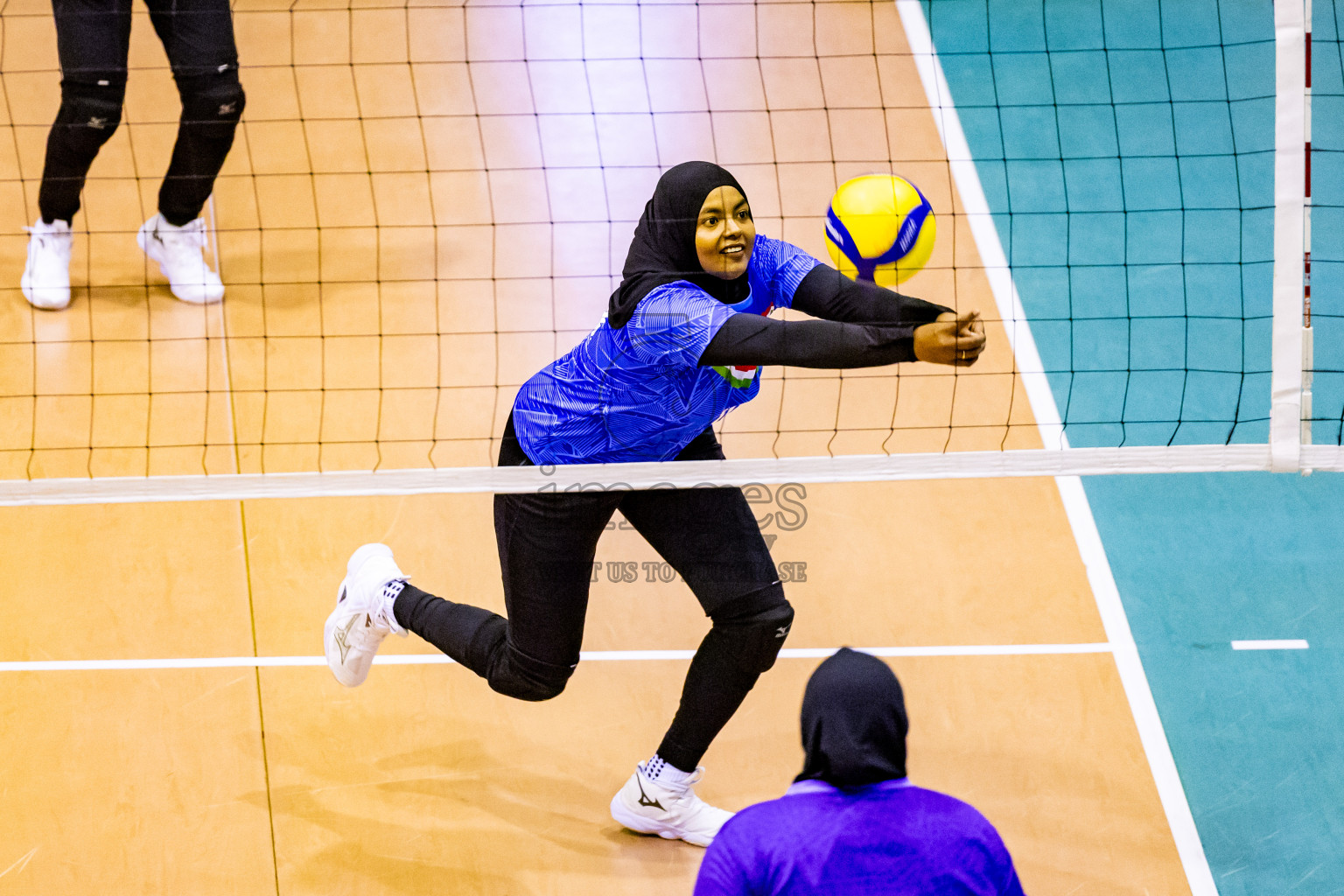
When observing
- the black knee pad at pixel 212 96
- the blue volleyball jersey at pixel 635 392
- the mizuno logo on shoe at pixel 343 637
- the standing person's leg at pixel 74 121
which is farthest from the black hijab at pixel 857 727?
the standing person's leg at pixel 74 121

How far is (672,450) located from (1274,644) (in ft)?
7.78

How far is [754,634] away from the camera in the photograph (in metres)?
3.56

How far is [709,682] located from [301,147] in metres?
4.79

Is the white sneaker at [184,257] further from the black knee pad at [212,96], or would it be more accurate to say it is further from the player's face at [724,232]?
the player's face at [724,232]

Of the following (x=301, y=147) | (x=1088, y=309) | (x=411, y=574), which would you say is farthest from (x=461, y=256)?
(x=1088, y=309)

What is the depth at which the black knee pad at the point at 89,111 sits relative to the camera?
5.50 metres

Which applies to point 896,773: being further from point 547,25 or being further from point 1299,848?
point 547,25

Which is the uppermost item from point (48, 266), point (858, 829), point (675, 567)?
point (48, 266)

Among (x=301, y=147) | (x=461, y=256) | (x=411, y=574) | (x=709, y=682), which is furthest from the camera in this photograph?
(x=301, y=147)

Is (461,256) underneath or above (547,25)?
underneath

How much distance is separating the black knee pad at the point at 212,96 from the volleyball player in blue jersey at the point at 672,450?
2797mm

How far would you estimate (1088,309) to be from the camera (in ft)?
20.0

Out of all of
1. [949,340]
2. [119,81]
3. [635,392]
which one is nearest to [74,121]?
[119,81]

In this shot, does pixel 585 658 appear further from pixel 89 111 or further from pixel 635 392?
pixel 89 111
